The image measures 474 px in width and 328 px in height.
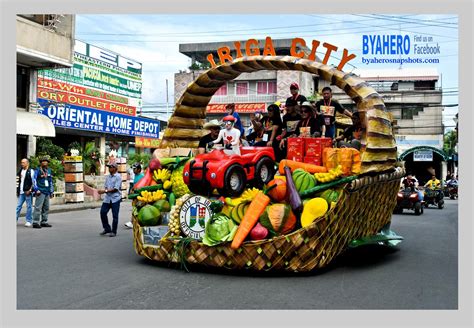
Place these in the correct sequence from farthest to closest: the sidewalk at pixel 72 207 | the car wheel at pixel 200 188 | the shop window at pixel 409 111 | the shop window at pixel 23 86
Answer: the shop window at pixel 409 111, the shop window at pixel 23 86, the sidewalk at pixel 72 207, the car wheel at pixel 200 188

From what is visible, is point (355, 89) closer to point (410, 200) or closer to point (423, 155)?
point (410, 200)

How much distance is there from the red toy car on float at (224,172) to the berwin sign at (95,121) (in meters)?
18.2

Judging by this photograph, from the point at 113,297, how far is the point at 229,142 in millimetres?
2859

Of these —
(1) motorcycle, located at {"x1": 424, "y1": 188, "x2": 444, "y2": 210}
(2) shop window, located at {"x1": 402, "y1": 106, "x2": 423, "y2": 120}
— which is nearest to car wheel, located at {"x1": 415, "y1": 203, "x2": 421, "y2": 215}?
(1) motorcycle, located at {"x1": 424, "y1": 188, "x2": 444, "y2": 210}

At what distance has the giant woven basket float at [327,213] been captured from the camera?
256 inches

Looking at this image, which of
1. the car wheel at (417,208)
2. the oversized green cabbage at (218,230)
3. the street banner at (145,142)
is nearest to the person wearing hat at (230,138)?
the oversized green cabbage at (218,230)

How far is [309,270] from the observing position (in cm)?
657

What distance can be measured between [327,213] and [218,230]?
141 centimetres

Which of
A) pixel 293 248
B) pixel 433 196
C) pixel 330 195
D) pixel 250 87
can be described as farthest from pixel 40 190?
pixel 250 87

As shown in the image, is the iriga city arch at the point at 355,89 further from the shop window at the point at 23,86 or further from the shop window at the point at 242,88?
the shop window at the point at 242,88

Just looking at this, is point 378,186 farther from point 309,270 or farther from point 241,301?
point 241,301

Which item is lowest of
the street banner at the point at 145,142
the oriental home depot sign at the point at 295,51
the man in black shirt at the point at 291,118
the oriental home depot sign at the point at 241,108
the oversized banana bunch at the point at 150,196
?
the oversized banana bunch at the point at 150,196

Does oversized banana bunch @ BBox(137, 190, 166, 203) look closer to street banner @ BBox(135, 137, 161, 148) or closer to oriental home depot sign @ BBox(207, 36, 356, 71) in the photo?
oriental home depot sign @ BBox(207, 36, 356, 71)

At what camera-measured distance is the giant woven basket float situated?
651cm
